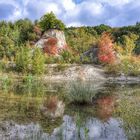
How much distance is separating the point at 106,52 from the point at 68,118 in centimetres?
2398

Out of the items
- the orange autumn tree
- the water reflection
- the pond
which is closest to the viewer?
the water reflection

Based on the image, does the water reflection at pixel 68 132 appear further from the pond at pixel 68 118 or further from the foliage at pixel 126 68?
the foliage at pixel 126 68

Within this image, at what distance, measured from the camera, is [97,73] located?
107ft

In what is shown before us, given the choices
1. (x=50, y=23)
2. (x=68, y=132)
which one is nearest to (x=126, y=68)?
(x=50, y=23)

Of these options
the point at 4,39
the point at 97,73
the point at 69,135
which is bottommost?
the point at 69,135

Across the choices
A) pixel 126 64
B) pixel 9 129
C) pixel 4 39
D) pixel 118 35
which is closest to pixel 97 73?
pixel 126 64

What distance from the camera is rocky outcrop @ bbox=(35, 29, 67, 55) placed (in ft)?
126

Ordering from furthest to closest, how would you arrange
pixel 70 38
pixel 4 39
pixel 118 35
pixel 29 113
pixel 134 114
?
pixel 118 35, pixel 70 38, pixel 4 39, pixel 29 113, pixel 134 114

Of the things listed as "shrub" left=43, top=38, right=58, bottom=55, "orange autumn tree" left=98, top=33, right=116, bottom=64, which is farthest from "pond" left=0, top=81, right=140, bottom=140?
"shrub" left=43, top=38, right=58, bottom=55

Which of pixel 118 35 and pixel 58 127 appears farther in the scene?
pixel 118 35

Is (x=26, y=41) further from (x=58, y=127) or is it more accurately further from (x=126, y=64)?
(x=58, y=127)

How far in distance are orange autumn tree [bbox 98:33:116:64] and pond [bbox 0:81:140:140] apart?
18087 mm

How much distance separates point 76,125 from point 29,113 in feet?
7.40

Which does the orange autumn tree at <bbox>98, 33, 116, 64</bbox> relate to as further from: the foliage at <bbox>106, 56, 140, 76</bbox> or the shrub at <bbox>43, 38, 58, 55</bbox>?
the shrub at <bbox>43, 38, 58, 55</bbox>
